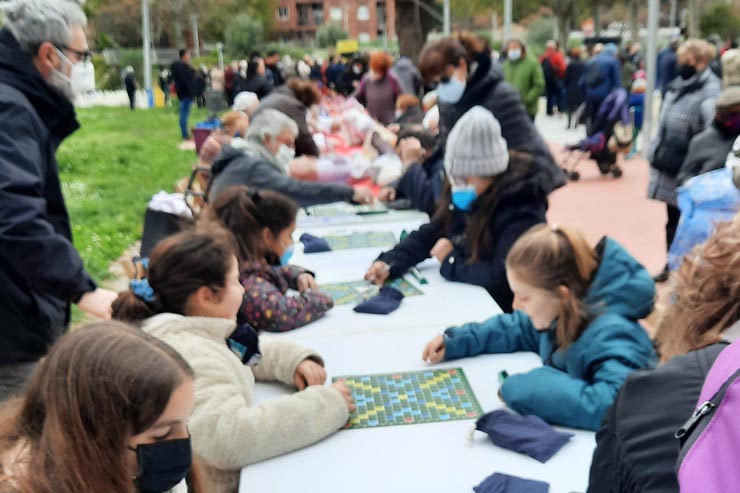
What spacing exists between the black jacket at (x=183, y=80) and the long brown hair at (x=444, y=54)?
38.1ft

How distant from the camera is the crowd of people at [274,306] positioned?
1332 mm

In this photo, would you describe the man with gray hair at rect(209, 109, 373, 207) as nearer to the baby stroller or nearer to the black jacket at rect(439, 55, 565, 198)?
the black jacket at rect(439, 55, 565, 198)

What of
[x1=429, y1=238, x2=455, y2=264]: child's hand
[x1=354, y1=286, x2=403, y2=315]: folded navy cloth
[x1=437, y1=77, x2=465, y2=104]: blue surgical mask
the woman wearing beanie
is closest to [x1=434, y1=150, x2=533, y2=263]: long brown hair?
the woman wearing beanie

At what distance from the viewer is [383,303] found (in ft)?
10.4

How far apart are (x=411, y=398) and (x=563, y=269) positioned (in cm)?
60

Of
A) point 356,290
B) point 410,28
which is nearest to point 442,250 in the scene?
point 356,290

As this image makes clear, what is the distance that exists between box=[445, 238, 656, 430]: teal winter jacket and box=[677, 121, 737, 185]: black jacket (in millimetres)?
2027

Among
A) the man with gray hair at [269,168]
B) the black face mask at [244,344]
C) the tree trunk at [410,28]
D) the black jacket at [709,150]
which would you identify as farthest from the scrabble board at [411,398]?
the tree trunk at [410,28]

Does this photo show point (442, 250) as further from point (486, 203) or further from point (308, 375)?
point (308, 375)

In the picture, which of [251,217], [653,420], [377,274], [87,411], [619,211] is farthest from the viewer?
[619,211]

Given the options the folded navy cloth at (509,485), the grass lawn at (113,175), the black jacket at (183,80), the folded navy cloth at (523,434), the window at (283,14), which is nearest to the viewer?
the folded navy cloth at (509,485)

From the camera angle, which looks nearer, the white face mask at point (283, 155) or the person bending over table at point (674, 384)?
the person bending over table at point (674, 384)

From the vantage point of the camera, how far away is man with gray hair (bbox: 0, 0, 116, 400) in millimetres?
2230

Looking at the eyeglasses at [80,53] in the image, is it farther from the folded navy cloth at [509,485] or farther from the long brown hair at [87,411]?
the folded navy cloth at [509,485]
